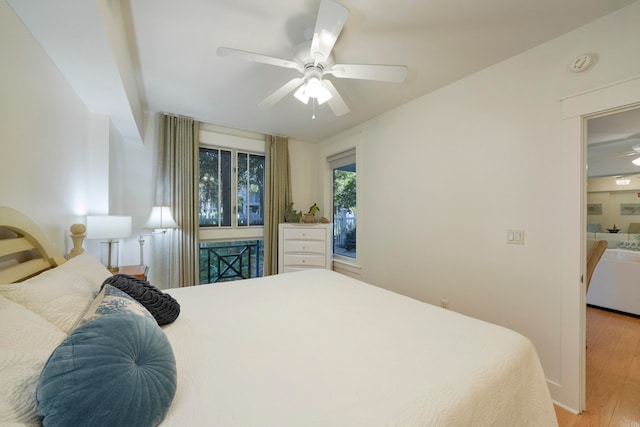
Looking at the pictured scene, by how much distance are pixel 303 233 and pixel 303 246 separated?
184mm

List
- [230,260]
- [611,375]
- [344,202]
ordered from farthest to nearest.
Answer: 1. [344,202]
2. [230,260]
3. [611,375]

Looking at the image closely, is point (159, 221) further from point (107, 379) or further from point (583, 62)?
point (583, 62)

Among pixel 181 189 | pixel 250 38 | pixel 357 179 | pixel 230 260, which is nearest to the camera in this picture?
pixel 250 38

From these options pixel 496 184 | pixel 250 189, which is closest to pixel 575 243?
pixel 496 184

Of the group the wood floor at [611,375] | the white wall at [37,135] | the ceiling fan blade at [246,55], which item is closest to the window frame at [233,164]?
the white wall at [37,135]

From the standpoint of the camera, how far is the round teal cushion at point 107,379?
1.74 ft

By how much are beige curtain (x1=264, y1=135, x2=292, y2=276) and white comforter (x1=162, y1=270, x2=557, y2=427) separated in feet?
7.11

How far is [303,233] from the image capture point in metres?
3.53

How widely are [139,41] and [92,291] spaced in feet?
5.55

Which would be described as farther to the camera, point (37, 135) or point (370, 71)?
point (370, 71)

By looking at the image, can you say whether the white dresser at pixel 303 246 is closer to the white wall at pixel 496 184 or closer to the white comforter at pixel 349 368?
the white wall at pixel 496 184

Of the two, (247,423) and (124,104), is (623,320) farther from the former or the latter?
(124,104)

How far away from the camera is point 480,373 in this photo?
2.88 ft

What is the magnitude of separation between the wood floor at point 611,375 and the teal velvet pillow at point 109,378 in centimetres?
232
